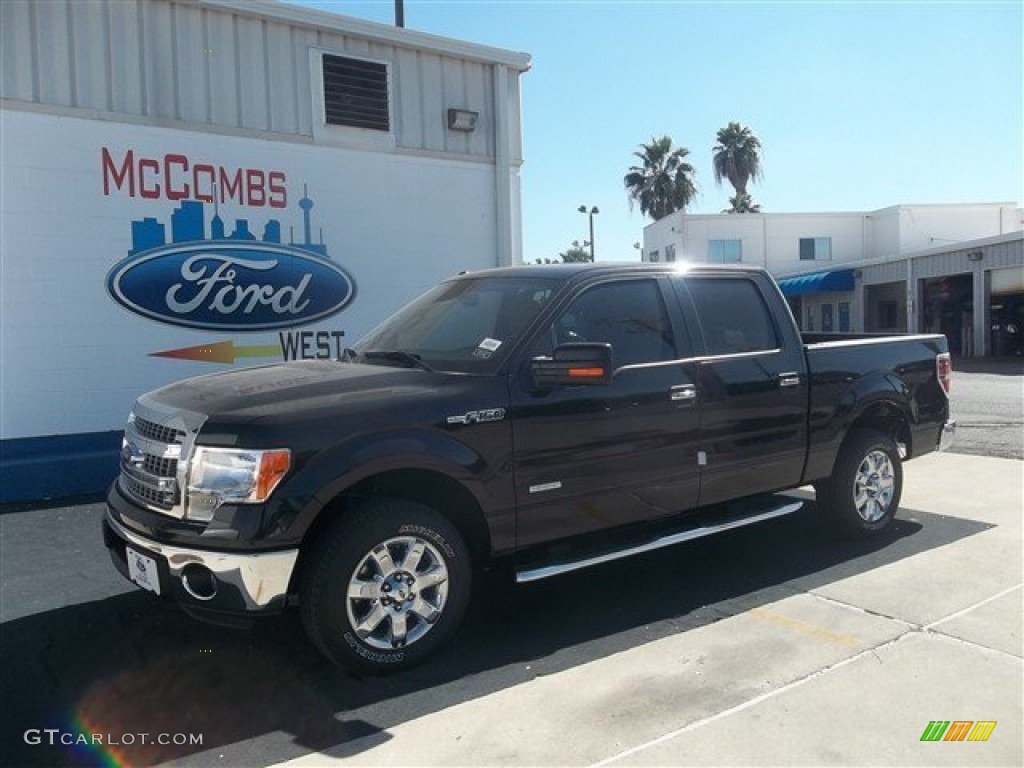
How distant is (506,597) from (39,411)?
496 cm

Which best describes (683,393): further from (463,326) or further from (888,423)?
(888,423)

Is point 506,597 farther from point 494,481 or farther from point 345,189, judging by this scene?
point 345,189

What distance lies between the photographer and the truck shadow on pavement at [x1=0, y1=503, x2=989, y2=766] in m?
3.26

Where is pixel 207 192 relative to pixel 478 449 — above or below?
above

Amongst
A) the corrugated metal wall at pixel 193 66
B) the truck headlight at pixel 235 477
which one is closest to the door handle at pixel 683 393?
the truck headlight at pixel 235 477

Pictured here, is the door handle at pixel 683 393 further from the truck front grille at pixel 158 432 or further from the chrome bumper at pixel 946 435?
the chrome bumper at pixel 946 435

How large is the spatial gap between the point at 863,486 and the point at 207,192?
6.48m

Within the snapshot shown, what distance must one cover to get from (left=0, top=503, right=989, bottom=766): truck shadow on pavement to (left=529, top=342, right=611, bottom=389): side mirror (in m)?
1.34

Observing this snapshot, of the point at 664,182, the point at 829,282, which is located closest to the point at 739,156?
the point at 664,182

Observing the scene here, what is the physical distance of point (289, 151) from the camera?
8.49 meters

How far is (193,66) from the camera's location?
7895 mm

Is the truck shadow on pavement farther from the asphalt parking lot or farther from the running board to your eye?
the running board

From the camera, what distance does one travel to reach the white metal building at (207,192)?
23.8 ft

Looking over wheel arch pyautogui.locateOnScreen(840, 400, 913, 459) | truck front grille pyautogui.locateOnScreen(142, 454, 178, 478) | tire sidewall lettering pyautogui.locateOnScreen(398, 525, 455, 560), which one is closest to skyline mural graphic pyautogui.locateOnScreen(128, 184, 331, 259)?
truck front grille pyautogui.locateOnScreen(142, 454, 178, 478)
